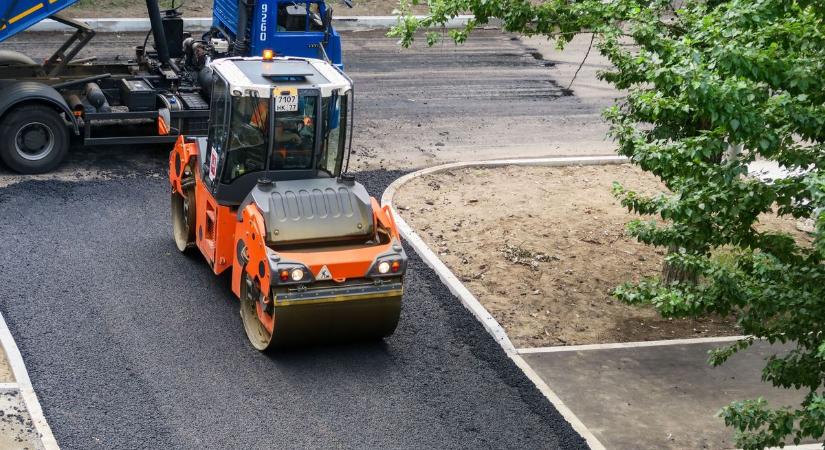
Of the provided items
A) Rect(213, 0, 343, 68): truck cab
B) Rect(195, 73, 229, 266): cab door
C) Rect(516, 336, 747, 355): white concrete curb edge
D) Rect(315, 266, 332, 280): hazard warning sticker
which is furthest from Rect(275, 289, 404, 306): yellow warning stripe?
Rect(213, 0, 343, 68): truck cab

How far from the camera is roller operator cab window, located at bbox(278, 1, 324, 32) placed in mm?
16969

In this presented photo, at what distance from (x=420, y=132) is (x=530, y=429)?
30.1 feet

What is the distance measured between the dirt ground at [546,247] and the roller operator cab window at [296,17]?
3.33 meters

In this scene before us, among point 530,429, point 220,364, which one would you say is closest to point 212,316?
point 220,364

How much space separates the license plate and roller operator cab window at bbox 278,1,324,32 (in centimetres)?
643

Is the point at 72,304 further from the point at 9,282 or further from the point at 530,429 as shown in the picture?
the point at 530,429

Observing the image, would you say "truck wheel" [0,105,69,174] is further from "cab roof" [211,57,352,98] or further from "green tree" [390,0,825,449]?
"green tree" [390,0,825,449]

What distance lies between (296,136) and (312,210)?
36.5 inches

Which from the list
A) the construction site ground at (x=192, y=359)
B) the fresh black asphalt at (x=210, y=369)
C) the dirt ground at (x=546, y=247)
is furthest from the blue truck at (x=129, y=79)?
the dirt ground at (x=546, y=247)

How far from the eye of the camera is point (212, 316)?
11406mm

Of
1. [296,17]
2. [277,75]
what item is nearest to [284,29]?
[296,17]

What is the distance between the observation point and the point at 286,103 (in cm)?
1084

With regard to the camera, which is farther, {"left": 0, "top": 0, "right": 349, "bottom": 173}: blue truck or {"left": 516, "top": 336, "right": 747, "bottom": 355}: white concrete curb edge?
Answer: {"left": 0, "top": 0, "right": 349, "bottom": 173}: blue truck

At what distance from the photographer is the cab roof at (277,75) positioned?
10.8m
